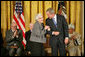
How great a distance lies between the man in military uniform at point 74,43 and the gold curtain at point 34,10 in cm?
65

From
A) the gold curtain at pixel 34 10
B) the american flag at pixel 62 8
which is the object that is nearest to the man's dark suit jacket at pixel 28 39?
the gold curtain at pixel 34 10

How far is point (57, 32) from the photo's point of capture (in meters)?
6.18

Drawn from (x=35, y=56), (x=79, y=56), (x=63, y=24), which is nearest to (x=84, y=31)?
(x=79, y=56)

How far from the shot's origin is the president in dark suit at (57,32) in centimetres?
615

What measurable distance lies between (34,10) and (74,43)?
1.72 meters

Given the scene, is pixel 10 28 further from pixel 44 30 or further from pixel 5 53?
pixel 44 30

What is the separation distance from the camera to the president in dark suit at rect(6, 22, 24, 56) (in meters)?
7.03

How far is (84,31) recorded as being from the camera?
7.68m

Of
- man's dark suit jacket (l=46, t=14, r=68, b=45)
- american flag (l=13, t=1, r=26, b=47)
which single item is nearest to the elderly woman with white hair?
man's dark suit jacket (l=46, t=14, r=68, b=45)

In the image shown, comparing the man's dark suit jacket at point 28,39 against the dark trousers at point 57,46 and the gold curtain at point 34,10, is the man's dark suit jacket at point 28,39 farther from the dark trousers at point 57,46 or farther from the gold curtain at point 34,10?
the dark trousers at point 57,46

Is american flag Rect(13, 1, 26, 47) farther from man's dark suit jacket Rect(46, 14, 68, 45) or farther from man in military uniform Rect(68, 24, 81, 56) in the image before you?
man in military uniform Rect(68, 24, 81, 56)

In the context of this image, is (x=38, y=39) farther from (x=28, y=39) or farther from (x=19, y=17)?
(x=19, y=17)

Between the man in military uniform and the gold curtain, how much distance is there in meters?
0.65

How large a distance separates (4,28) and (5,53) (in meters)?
0.99
